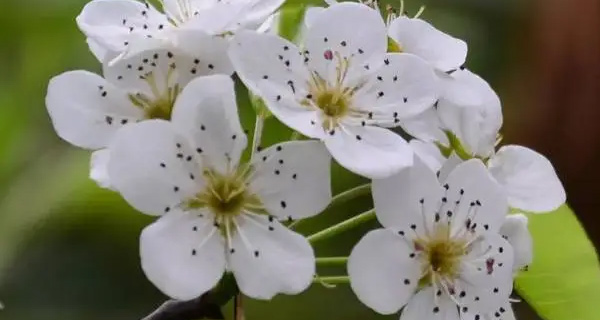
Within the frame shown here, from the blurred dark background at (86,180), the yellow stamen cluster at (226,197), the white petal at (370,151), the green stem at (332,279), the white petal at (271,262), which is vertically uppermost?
the white petal at (370,151)

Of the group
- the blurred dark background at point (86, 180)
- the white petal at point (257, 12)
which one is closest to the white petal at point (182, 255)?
the white petal at point (257, 12)

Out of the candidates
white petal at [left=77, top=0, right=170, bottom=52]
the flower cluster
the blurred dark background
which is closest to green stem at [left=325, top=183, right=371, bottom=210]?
the flower cluster

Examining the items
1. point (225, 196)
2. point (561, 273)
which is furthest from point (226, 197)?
point (561, 273)

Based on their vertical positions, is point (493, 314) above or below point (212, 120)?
below

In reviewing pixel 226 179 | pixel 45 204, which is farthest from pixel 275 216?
pixel 45 204

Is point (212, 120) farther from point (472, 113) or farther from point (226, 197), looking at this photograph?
point (472, 113)

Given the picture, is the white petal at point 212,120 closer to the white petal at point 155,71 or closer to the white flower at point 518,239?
the white petal at point 155,71
